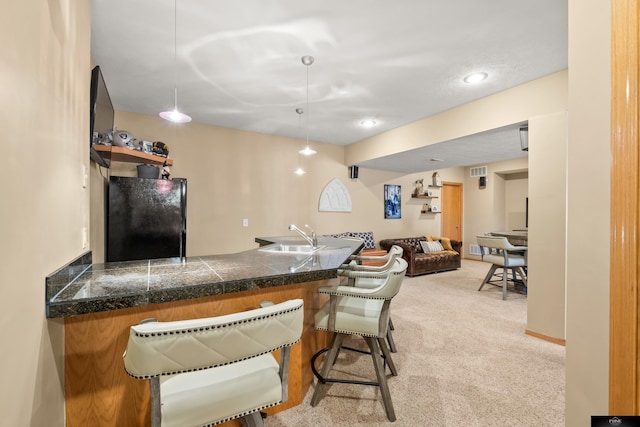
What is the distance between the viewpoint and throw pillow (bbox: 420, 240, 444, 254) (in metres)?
6.02

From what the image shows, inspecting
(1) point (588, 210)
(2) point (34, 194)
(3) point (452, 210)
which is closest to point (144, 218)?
(2) point (34, 194)

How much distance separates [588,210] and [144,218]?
11.9 ft

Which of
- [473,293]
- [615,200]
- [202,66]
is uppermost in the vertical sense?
[202,66]

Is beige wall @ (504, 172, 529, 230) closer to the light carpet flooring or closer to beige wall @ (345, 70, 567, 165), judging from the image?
the light carpet flooring

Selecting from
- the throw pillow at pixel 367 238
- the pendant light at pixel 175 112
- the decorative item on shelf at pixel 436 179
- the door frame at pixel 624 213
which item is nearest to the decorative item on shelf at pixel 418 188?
the decorative item on shelf at pixel 436 179

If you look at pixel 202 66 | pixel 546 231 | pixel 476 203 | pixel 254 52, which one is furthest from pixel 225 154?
pixel 476 203

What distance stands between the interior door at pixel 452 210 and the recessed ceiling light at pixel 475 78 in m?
5.08

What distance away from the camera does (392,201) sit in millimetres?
6473

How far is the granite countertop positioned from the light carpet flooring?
0.89m

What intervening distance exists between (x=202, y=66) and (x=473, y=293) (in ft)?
15.6

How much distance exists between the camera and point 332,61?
248 centimetres

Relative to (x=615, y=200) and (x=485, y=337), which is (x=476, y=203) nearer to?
(x=485, y=337)

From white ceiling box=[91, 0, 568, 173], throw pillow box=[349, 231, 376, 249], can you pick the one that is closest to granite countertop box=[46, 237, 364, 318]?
white ceiling box=[91, 0, 568, 173]

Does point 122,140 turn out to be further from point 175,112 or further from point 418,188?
point 418,188
